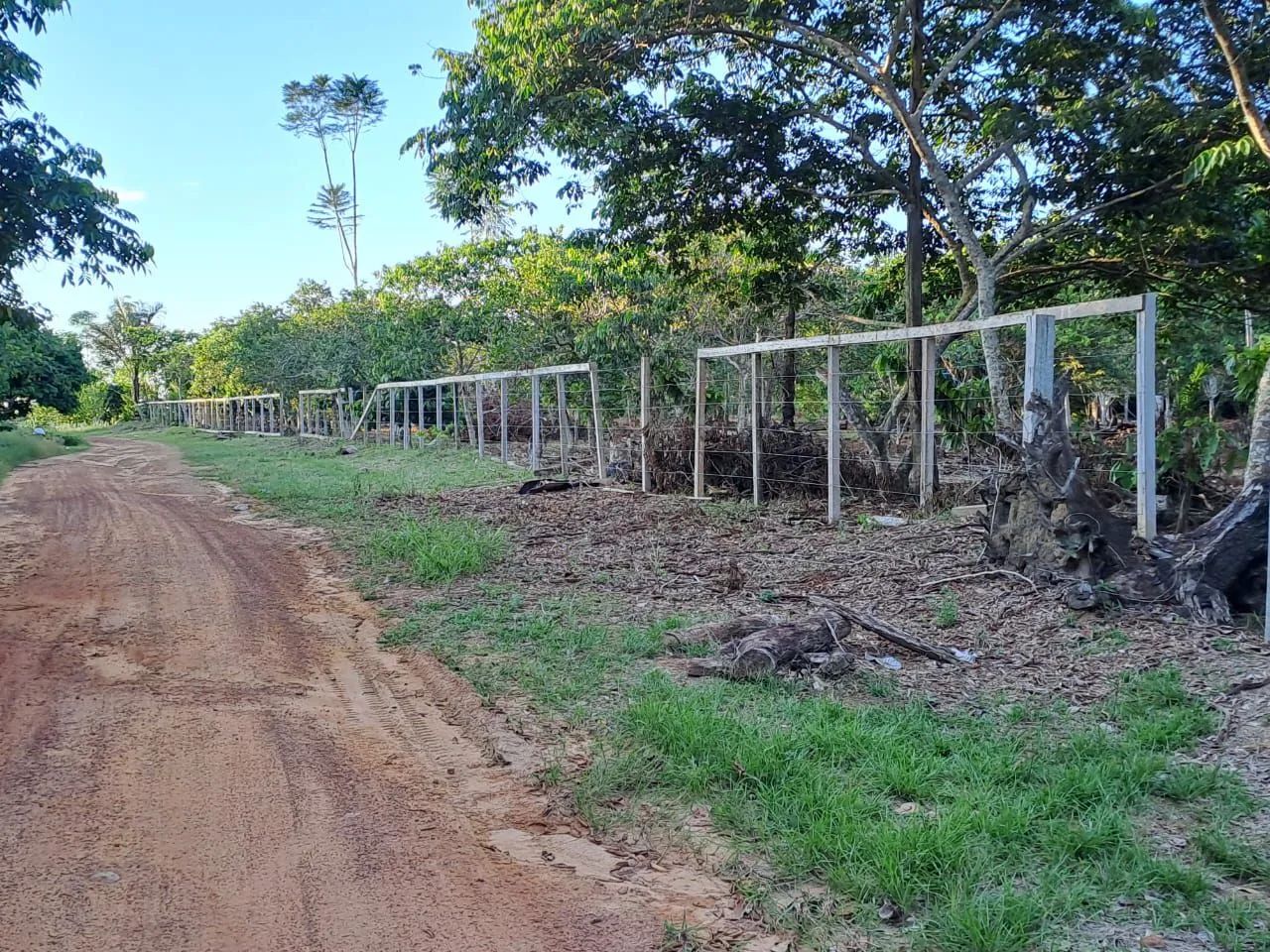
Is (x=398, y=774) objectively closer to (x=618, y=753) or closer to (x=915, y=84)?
(x=618, y=753)

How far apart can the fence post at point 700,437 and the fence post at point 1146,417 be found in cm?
600

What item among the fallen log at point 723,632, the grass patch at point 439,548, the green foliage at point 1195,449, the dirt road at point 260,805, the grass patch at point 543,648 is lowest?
the dirt road at point 260,805

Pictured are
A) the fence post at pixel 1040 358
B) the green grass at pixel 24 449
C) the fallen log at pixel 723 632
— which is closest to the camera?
the fallen log at pixel 723 632

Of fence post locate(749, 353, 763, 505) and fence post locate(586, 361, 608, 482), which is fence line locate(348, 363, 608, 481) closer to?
fence post locate(586, 361, 608, 482)

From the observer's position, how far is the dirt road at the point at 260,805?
2.83 meters

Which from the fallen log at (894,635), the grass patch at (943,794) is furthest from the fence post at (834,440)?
the grass patch at (943,794)

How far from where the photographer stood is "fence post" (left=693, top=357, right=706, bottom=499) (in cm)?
1223

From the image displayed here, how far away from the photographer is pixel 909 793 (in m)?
3.56

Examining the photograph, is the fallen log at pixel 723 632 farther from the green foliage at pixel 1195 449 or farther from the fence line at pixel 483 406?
the fence line at pixel 483 406

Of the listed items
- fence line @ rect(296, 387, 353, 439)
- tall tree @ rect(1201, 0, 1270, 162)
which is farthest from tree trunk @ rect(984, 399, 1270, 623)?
fence line @ rect(296, 387, 353, 439)

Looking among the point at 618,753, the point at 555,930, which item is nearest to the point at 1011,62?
the point at 618,753

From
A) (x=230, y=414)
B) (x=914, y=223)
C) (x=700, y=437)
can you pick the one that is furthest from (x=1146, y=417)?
(x=230, y=414)

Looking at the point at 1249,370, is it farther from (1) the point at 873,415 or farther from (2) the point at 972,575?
(1) the point at 873,415

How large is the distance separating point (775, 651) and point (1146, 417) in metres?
3.74
